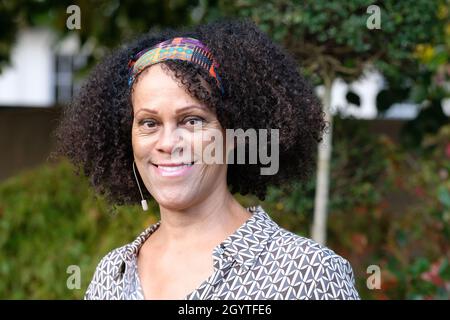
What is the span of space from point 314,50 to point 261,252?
183cm

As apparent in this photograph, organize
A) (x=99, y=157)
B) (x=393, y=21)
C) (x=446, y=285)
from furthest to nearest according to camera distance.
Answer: (x=446, y=285)
(x=393, y=21)
(x=99, y=157)

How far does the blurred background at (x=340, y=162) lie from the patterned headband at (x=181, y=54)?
1261 millimetres

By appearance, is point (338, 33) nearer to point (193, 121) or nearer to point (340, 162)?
point (340, 162)

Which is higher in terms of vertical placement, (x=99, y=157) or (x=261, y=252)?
(x=99, y=157)

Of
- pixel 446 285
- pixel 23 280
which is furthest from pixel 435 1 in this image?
pixel 23 280

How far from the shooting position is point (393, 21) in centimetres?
346

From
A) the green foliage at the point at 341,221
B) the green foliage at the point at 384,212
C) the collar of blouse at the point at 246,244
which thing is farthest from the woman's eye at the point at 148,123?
the green foliage at the point at 341,221

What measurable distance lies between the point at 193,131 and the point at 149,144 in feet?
0.42

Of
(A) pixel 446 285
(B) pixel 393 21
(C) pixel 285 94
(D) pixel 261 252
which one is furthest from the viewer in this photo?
(A) pixel 446 285

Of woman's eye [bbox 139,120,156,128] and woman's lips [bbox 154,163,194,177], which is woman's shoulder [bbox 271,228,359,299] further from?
woman's eye [bbox 139,120,156,128]

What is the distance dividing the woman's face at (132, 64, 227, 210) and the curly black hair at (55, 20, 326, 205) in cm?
3

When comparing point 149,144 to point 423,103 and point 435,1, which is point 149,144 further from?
point 423,103
